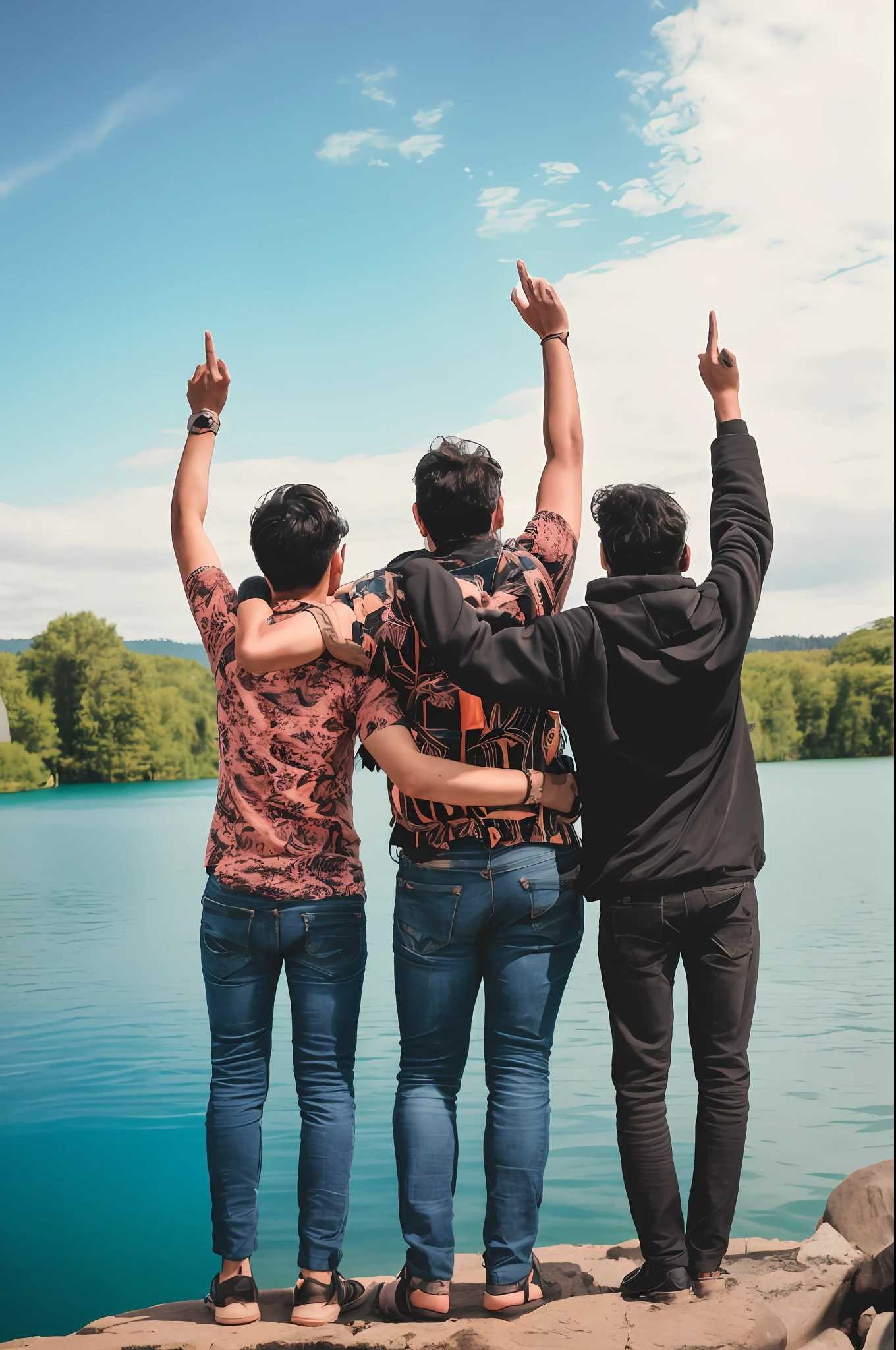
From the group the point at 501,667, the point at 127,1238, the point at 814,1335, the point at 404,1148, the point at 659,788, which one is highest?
the point at 501,667

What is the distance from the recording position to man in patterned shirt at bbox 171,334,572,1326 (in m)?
1.99

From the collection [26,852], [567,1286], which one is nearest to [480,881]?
[567,1286]

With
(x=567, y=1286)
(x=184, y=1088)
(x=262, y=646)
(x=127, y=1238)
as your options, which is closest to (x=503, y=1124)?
(x=567, y=1286)

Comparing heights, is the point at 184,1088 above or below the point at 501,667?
below

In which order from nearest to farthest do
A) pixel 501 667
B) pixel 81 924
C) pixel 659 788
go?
1. pixel 501 667
2. pixel 659 788
3. pixel 81 924

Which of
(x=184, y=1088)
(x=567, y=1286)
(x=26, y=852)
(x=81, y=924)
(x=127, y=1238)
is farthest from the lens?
(x=26, y=852)

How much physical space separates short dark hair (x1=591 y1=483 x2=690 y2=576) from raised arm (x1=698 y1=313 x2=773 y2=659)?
0.09m

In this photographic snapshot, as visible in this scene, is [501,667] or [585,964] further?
[585,964]

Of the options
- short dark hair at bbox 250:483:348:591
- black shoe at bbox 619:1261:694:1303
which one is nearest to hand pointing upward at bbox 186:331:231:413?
short dark hair at bbox 250:483:348:591

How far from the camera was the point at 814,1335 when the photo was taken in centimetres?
232

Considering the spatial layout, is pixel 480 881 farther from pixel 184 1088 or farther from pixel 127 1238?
pixel 184 1088

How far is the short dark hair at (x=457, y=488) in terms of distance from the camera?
198 cm

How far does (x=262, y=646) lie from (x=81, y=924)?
11.8 m

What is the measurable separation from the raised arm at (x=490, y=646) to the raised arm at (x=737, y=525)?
0.33m
